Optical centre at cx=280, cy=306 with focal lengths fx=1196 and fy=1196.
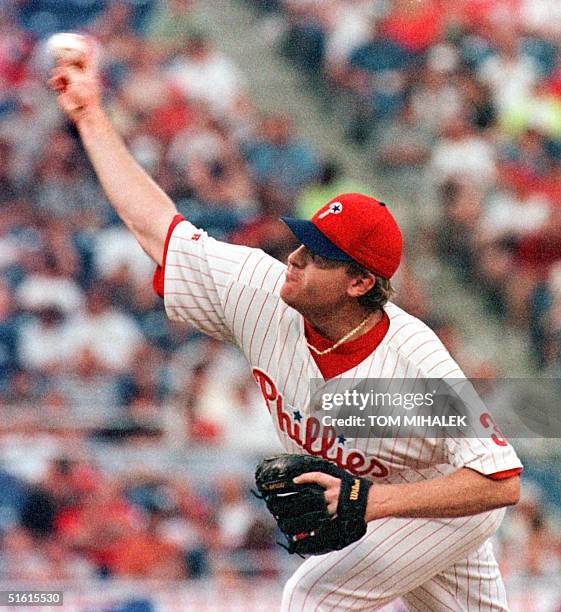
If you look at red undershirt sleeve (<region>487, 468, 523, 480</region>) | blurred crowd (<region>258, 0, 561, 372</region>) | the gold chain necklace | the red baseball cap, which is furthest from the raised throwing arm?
blurred crowd (<region>258, 0, 561, 372</region>)

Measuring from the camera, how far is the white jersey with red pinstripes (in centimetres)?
338

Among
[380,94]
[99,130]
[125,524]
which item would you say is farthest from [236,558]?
[380,94]

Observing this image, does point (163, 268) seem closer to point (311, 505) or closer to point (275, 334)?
point (275, 334)

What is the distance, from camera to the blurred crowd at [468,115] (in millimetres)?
7812

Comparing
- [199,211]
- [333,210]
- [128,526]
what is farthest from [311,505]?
[199,211]

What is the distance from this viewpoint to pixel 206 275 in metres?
3.45

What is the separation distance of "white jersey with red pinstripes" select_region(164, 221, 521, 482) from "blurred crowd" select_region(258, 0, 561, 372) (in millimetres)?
4216

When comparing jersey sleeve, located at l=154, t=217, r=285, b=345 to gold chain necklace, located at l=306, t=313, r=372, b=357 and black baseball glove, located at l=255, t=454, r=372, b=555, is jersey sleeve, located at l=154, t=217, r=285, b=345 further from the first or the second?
black baseball glove, located at l=255, t=454, r=372, b=555

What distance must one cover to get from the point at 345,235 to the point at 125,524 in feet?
10.5

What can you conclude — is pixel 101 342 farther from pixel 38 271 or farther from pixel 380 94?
pixel 380 94

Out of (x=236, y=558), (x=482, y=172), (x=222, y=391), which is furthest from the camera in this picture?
(x=482, y=172)

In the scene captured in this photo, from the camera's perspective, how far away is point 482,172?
8.05 metres

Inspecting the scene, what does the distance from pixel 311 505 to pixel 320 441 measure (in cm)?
37

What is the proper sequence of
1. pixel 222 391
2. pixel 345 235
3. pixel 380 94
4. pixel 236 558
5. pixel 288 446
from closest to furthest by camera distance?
1. pixel 345 235
2. pixel 288 446
3. pixel 236 558
4. pixel 222 391
5. pixel 380 94
